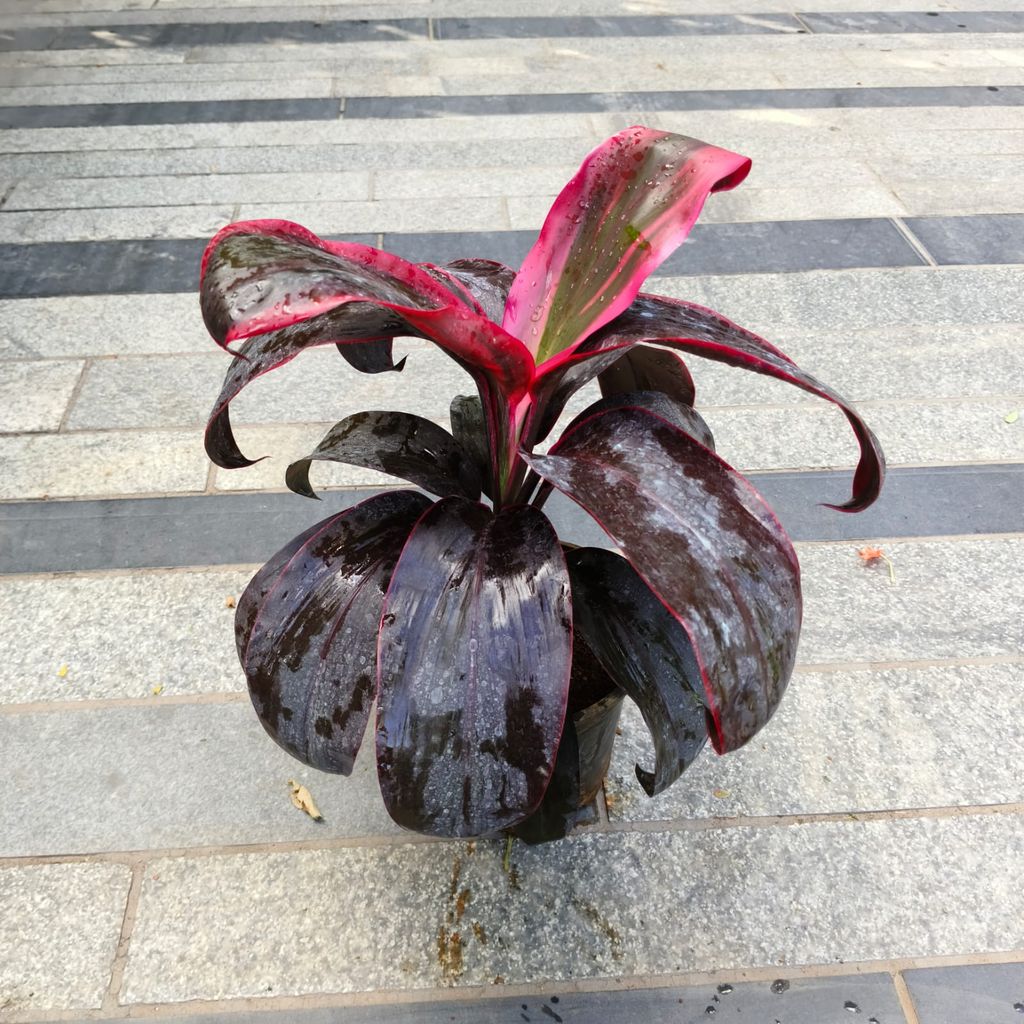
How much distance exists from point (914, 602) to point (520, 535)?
1147 millimetres

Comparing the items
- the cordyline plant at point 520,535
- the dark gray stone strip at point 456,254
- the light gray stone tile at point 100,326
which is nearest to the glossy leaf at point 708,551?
the cordyline plant at point 520,535

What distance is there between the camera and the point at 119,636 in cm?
175

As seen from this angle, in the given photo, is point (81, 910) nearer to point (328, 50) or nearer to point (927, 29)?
point (328, 50)

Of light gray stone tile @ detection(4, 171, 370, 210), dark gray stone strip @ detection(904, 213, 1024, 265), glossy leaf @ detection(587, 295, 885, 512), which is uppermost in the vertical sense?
glossy leaf @ detection(587, 295, 885, 512)

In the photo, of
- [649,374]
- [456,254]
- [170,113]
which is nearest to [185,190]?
[170,113]

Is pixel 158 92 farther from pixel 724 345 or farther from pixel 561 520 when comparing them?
pixel 724 345

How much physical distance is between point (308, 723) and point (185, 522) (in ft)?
3.51

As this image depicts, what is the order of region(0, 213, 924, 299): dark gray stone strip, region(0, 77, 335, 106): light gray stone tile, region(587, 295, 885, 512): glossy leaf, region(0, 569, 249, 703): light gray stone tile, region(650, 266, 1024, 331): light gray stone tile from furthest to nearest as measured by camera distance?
region(0, 77, 335, 106): light gray stone tile → region(0, 213, 924, 299): dark gray stone strip → region(650, 266, 1024, 331): light gray stone tile → region(0, 569, 249, 703): light gray stone tile → region(587, 295, 885, 512): glossy leaf

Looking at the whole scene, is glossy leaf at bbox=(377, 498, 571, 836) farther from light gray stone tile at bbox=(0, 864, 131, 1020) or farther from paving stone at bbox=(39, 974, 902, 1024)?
light gray stone tile at bbox=(0, 864, 131, 1020)

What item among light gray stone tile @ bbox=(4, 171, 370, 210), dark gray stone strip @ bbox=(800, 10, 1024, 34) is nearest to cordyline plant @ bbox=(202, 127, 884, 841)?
light gray stone tile @ bbox=(4, 171, 370, 210)

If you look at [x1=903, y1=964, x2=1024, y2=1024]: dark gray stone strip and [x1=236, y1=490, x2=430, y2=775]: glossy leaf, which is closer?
[x1=236, y1=490, x2=430, y2=775]: glossy leaf

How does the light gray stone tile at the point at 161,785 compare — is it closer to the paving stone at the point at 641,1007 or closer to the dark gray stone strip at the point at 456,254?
the paving stone at the point at 641,1007

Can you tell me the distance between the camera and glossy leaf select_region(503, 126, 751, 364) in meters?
0.95

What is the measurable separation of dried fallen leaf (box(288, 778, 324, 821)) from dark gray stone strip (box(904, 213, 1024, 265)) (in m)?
2.38
